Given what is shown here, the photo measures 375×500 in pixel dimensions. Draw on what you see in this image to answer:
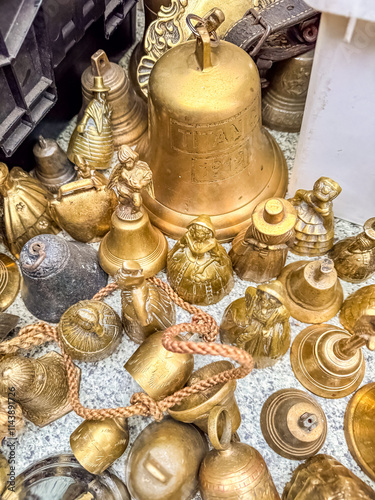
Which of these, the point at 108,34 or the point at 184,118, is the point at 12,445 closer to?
the point at 184,118

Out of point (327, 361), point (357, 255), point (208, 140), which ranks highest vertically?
point (208, 140)

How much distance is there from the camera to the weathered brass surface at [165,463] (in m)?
0.96

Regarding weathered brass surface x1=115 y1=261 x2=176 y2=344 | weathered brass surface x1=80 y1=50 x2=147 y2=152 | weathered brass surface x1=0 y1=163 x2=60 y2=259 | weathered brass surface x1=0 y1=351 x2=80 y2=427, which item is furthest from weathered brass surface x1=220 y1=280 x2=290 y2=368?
weathered brass surface x1=80 y1=50 x2=147 y2=152

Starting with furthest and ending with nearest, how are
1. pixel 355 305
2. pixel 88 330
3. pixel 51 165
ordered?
pixel 51 165 < pixel 355 305 < pixel 88 330

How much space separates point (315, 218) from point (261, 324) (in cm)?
36

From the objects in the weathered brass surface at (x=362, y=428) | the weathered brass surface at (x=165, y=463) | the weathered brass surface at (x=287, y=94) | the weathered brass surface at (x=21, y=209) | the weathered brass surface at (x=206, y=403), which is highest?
the weathered brass surface at (x=287, y=94)

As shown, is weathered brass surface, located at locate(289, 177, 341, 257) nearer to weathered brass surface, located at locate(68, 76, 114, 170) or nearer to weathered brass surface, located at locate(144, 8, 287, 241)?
weathered brass surface, located at locate(144, 8, 287, 241)

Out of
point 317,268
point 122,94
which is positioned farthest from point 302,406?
point 122,94

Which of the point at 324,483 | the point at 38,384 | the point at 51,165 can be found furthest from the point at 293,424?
the point at 51,165

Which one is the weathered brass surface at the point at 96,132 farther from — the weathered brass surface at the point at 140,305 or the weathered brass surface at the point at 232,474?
the weathered brass surface at the point at 232,474

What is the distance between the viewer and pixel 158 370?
1.00 meters

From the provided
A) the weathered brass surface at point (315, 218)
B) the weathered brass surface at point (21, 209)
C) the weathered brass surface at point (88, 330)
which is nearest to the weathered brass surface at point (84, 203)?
the weathered brass surface at point (21, 209)

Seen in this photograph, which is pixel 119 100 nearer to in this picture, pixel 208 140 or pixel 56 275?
pixel 208 140

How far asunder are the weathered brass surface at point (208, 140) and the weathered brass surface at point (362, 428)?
1.71ft
